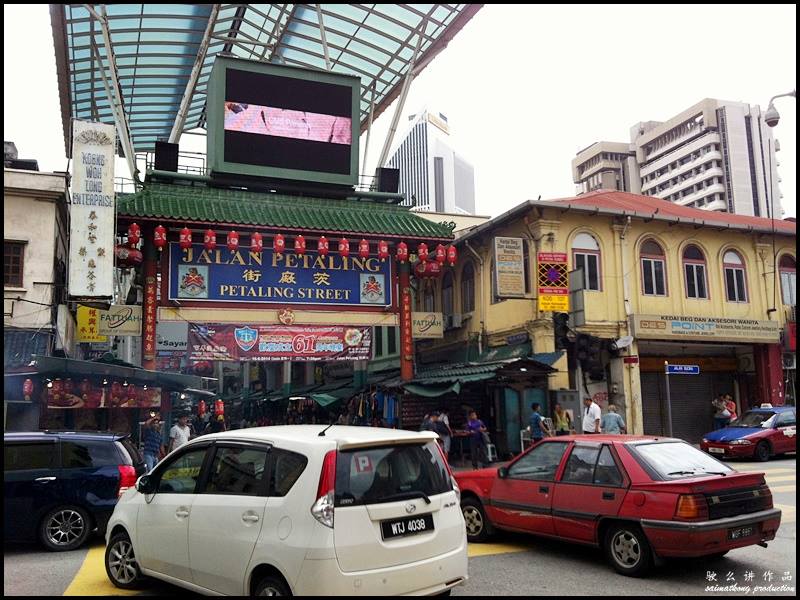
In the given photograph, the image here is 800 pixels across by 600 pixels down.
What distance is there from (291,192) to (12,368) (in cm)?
986

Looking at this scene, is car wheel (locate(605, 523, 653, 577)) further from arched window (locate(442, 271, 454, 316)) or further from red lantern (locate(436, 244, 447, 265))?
arched window (locate(442, 271, 454, 316))

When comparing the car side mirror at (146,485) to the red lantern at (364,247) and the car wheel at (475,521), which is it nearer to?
the car wheel at (475,521)

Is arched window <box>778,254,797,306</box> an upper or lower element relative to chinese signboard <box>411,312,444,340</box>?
upper

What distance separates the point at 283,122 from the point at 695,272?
15147 millimetres

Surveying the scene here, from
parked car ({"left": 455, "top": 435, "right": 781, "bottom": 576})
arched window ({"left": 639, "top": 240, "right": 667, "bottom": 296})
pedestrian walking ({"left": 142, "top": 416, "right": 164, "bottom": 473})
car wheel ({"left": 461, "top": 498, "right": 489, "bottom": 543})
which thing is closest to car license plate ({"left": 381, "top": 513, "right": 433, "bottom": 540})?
parked car ({"left": 455, "top": 435, "right": 781, "bottom": 576})

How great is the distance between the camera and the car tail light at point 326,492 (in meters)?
5.24

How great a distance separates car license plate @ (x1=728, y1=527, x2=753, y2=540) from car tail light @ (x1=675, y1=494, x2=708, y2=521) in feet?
1.17

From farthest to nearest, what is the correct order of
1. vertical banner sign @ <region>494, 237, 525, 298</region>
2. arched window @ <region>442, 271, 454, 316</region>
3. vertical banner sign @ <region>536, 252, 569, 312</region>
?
1. arched window @ <region>442, 271, 454, 316</region>
2. vertical banner sign @ <region>494, 237, 525, 298</region>
3. vertical banner sign @ <region>536, 252, 569, 312</region>

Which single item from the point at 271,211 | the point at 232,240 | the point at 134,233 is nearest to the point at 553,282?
the point at 271,211

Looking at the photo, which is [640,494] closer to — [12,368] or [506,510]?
[506,510]

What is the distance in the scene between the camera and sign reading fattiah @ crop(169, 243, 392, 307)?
19.8 m

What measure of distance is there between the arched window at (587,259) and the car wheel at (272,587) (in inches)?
740

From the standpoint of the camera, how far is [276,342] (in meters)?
20.0

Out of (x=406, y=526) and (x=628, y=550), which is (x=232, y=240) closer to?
(x=628, y=550)
